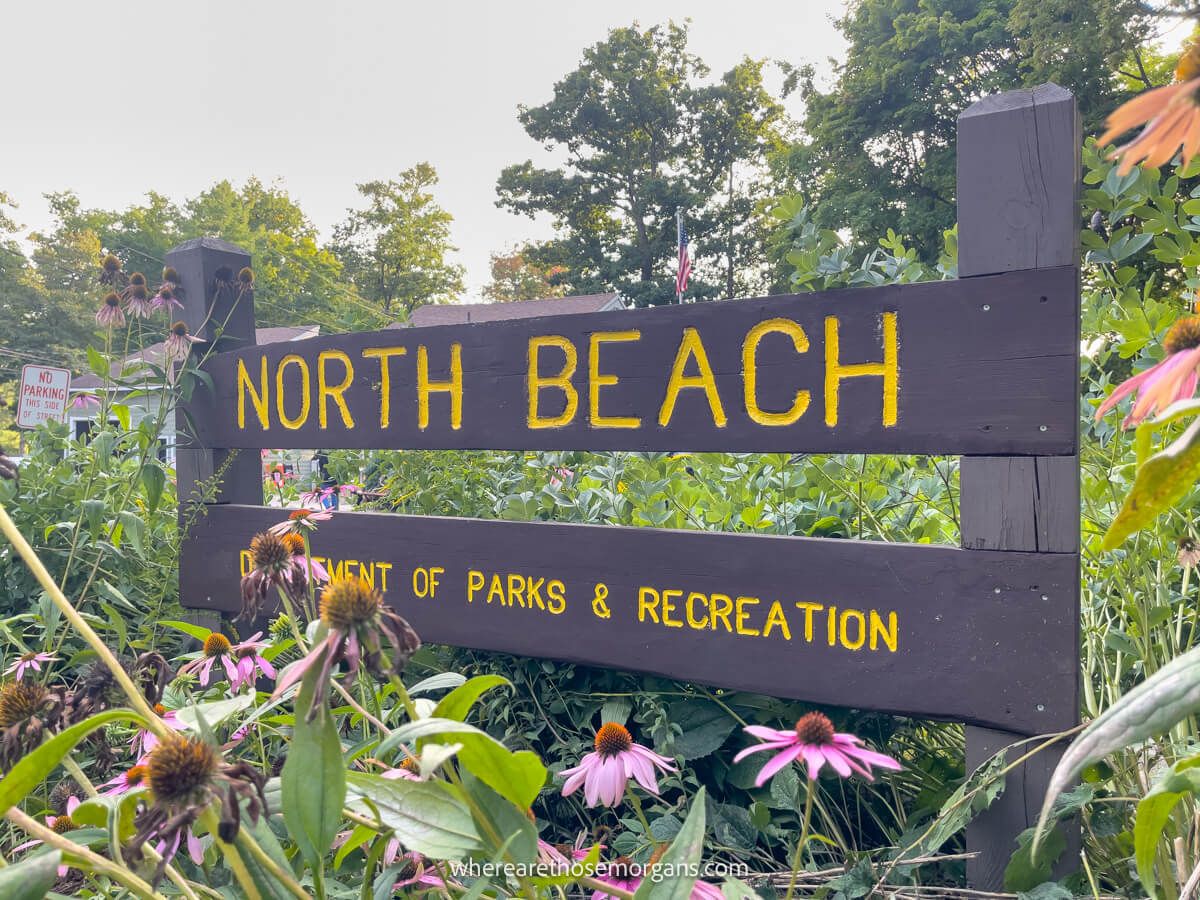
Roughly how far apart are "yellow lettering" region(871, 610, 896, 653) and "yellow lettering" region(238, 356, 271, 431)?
167 centimetres

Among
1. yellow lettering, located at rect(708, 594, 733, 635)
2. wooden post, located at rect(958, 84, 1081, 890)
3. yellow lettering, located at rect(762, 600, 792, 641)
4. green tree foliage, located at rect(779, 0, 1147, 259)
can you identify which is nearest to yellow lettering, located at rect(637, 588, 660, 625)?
yellow lettering, located at rect(708, 594, 733, 635)

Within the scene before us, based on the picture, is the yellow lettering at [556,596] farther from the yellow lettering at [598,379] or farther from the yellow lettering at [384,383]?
the yellow lettering at [384,383]

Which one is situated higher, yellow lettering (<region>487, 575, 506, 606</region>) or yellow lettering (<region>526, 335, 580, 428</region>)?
yellow lettering (<region>526, 335, 580, 428</region>)

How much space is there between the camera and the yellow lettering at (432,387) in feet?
6.57

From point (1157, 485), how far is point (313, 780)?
570 millimetres

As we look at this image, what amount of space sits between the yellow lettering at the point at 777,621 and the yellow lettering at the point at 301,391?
1.34 meters

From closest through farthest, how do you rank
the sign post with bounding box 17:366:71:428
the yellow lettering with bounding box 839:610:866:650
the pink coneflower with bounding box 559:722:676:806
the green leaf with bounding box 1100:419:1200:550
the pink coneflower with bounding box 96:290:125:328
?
the green leaf with bounding box 1100:419:1200:550, the pink coneflower with bounding box 559:722:676:806, the yellow lettering with bounding box 839:610:866:650, the pink coneflower with bounding box 96:290:125:328, the sign post with bounding box 17:366:71:428

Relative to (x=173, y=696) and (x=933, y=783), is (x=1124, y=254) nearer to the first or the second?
(x=933, y=783)

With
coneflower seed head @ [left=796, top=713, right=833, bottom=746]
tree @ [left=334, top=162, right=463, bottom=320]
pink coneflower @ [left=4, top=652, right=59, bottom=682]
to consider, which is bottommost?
pink coneflower @ [left=4, top=652, right=59, bottom=682]

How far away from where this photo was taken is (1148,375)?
755mm

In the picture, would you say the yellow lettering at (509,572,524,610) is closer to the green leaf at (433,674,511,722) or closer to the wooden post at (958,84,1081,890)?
the wooden post at (958,84,1081,890)

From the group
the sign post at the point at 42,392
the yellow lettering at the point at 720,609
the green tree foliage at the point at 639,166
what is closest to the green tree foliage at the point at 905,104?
the green tree foliage at the point at 639,166

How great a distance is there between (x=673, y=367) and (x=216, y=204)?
35.2m

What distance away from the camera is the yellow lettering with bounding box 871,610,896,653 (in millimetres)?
1439
